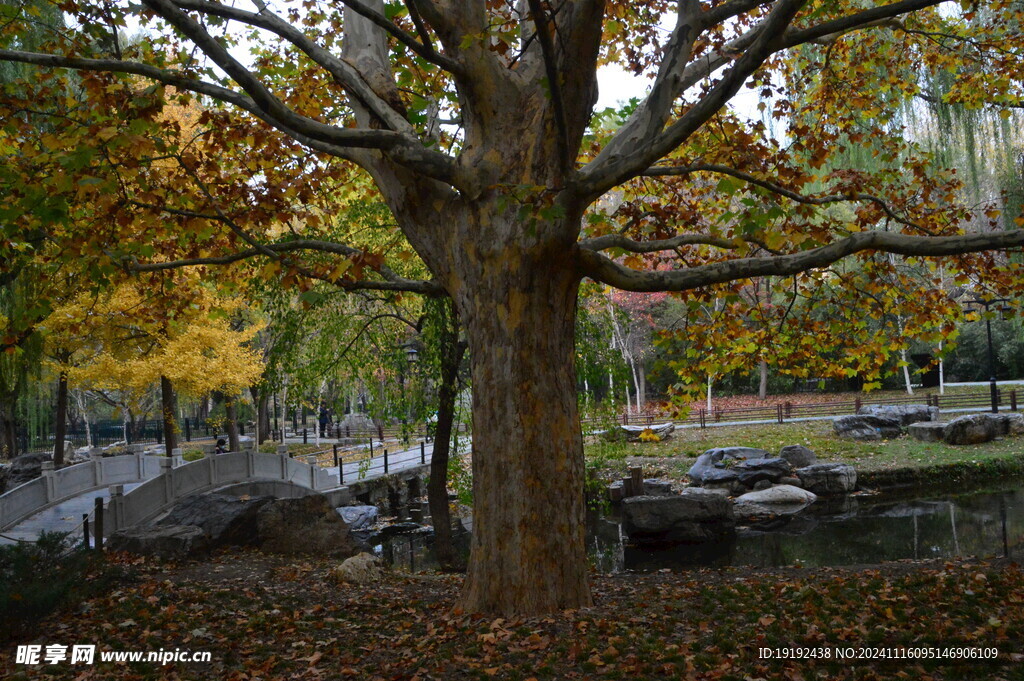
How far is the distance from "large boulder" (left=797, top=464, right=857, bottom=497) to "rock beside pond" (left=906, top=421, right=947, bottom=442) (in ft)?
18.6

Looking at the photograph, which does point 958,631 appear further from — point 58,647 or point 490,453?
point 58,647

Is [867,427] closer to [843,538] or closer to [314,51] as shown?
[843,538]

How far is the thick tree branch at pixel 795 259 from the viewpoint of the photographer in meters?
5.59

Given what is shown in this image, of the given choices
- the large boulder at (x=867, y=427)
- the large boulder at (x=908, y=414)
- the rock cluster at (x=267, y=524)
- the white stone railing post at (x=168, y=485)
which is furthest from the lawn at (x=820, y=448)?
the white stone railing post at (x=168, y=485)

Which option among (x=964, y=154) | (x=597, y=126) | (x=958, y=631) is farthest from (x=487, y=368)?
(x=964, y=154)

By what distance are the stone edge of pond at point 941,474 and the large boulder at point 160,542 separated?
17702 millimetres

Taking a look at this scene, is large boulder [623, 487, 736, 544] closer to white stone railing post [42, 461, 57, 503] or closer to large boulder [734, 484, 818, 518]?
large boulder [734, 484, 818, 518]

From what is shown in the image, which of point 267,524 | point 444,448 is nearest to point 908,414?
point 444,448

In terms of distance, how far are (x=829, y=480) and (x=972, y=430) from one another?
6.75 metres

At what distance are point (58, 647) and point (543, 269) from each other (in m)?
4.76

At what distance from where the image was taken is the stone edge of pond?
70.1 feet

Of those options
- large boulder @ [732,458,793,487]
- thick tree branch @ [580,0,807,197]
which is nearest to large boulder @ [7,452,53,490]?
thick tree branch @ [580,0,807,197]

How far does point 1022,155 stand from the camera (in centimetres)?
1797

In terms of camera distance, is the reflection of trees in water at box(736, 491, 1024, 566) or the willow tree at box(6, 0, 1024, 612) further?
the reflection of trees in water at box(736, 491, 1024, 566)
